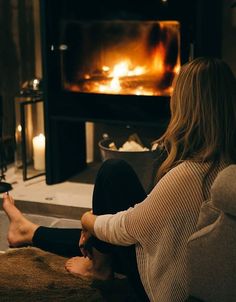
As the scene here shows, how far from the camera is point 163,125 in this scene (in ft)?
8.63

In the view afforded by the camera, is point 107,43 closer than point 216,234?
No

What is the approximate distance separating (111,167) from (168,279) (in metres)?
0.40

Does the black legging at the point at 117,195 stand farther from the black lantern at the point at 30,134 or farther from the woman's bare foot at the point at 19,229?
the black lantern at the point at 30,134

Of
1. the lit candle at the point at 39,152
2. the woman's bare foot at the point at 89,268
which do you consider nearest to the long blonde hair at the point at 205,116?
the woman's bare foot at the point at 89,268

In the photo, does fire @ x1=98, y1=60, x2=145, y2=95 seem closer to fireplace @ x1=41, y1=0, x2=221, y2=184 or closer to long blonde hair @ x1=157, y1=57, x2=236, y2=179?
fireplace @ x1=41, y1=0, x2=221, y2=184

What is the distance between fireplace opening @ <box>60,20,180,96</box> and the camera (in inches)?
104

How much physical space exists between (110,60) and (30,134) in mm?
622

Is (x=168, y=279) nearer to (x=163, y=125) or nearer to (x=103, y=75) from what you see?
(x=163, y=125)

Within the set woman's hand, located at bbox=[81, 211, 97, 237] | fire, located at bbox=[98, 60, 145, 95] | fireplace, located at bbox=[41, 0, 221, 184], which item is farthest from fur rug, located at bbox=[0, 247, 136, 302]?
fire, located at bbox=[98, 60, 145, 95]

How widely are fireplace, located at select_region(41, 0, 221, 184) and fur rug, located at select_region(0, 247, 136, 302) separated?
31.8 inches

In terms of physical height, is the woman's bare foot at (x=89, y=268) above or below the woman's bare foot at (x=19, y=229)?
below

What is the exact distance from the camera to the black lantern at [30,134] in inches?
114

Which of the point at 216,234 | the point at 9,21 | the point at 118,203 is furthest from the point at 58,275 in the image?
the point at 9,21

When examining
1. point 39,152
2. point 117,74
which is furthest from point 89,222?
point 39,152
